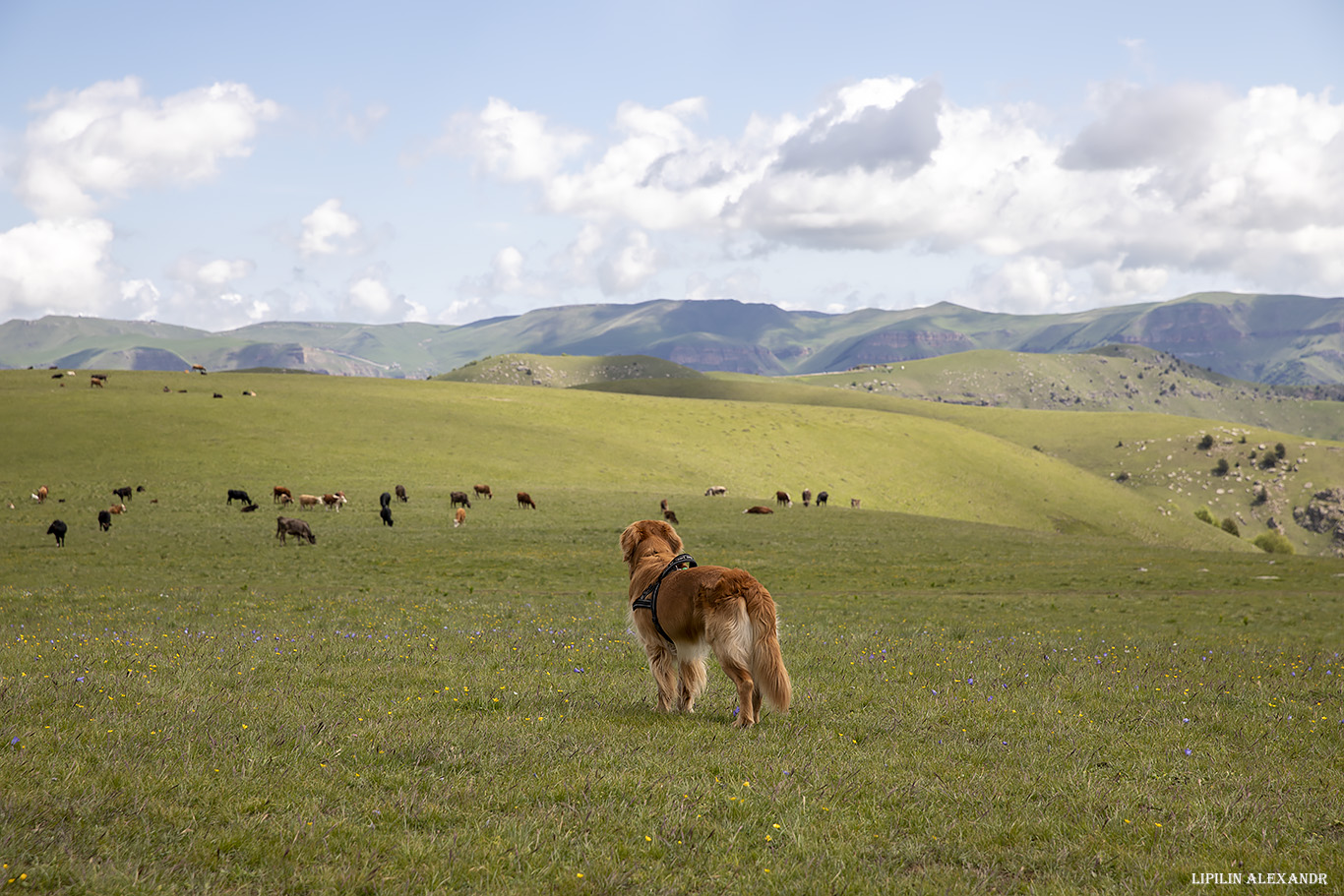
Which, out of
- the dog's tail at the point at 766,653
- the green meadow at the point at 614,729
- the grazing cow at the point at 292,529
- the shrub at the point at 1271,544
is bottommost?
the shrub at the point at 1271,544

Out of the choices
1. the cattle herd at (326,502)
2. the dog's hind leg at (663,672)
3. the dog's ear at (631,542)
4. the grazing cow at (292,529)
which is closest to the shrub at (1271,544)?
the cattle herd at (326,502)

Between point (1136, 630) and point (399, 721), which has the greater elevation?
point (399, 721)

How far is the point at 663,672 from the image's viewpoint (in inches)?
442

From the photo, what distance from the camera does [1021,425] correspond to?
17812 cm

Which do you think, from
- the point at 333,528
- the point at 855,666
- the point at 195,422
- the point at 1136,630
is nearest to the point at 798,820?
the point at 855,666

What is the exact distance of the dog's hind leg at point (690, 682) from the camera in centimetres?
1107

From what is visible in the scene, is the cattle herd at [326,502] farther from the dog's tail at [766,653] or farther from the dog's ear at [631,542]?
the dog's tail at [766,653]

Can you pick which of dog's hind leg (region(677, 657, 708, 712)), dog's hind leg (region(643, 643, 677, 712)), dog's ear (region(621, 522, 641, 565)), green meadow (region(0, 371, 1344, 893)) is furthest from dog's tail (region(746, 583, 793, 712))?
dog's ear (region(621, 522, 641, 565))

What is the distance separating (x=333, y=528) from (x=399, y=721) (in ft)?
130

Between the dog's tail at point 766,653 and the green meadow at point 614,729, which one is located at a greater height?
the dog's tail at point 766,653

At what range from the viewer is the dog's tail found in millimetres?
9984

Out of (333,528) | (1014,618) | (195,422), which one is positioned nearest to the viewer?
(1014,618)

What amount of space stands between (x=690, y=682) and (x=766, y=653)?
1622 millimetres

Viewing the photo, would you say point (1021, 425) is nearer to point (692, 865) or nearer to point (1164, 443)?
point (1164, 443)
